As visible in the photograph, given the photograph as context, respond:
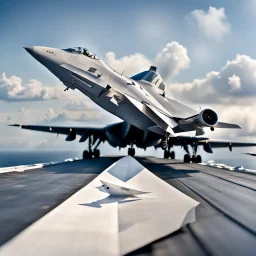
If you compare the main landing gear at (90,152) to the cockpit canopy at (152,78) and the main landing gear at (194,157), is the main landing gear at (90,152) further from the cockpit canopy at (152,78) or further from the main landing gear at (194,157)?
the cockpit canopy at (152,78)

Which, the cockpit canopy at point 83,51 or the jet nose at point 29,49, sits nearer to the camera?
the jet nose at point 29,49

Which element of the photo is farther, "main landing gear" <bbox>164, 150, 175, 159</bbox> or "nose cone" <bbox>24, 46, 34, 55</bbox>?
"main landing gear" <bbox>164, 150, 175, 159</bbox>

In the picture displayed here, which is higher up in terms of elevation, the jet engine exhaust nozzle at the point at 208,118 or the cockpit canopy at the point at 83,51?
the cockpit canopy at the point at 83,51

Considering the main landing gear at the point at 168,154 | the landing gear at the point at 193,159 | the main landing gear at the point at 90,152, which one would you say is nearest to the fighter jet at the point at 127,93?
the landing gear at the point at 193,159

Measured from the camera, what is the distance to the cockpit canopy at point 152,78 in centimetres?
2016

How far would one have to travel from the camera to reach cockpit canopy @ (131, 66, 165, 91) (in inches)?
794

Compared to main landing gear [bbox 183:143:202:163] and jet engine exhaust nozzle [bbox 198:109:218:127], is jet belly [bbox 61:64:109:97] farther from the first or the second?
main landing gear [bbox 183:143:202:163]

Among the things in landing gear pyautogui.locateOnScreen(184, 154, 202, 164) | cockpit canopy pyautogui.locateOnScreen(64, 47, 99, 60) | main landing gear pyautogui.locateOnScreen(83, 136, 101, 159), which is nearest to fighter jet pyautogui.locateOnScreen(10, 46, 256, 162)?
cockpit canopy pyautogui.locateOnScreen(64, 47, 99, 60)

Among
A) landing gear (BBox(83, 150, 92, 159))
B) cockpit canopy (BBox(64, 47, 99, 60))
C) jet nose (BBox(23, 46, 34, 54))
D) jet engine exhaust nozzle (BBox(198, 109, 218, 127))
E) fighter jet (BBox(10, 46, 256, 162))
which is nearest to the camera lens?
jet nose (BBox(23, 46, 34, 54))

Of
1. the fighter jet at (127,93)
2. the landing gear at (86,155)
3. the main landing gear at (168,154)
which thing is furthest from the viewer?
the main landing gear at (168,154)

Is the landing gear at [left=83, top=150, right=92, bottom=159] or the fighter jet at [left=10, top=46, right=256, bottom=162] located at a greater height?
the fighter jet at [left=10, top=46, right=256, bottom=162]

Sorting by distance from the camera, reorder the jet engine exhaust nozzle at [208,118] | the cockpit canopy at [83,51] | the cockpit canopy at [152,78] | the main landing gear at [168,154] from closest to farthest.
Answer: the cockpit canopy at [83,51] < the jet engine exhaust nozzle at [208,118] < the cockpit canopy at [152,78] < the main landing gear at [168,154]

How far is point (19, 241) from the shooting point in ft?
8.00

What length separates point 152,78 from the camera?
20.3 metres
